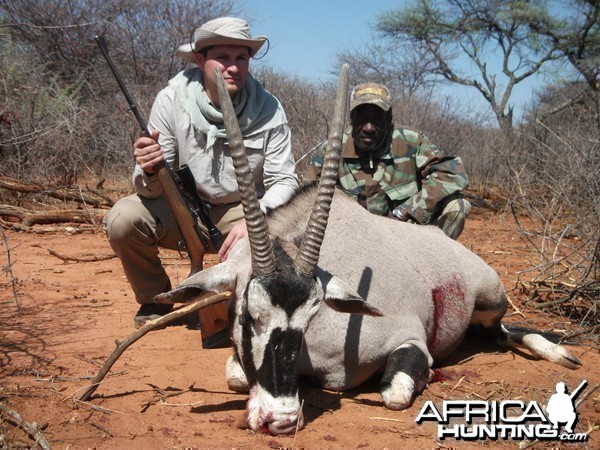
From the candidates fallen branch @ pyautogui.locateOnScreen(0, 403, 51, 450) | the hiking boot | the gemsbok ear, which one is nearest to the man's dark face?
the hiking boot

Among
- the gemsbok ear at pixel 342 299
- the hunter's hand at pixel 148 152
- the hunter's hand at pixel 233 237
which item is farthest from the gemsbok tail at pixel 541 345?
the hunter's hand at pixel 148 152

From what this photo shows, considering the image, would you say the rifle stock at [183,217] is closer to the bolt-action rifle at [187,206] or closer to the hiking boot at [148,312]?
the bolt-action rifle at [187,206]

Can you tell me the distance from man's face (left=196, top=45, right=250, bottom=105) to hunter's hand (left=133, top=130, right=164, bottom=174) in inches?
23.7

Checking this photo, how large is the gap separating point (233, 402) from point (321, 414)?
1.54 ft

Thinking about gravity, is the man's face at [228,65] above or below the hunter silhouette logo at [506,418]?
above

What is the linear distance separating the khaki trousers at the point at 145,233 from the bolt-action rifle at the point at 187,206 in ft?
0.49

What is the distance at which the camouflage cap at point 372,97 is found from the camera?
18.8ft

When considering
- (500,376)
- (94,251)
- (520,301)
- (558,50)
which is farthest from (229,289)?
(558,50)

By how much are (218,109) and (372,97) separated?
137 cm

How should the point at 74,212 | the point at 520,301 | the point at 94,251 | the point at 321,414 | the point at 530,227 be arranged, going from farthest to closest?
the point at 530,227, the point at 74,212, the point at 94,251, the point at 520,301, the point at 321,414

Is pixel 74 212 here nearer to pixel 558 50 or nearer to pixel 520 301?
pixel 520 301

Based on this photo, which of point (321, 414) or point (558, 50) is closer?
point (321, 414)

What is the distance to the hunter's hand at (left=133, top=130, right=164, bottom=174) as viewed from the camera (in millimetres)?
4566

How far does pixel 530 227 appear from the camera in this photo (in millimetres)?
10469
